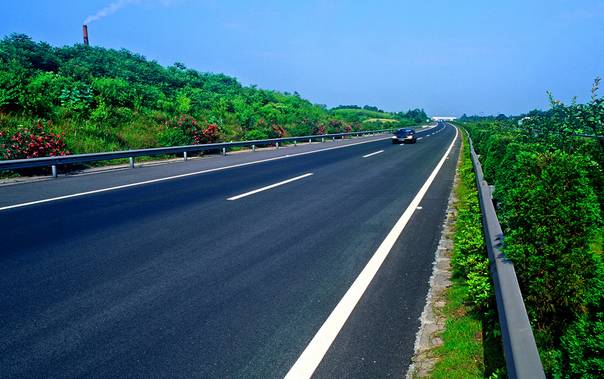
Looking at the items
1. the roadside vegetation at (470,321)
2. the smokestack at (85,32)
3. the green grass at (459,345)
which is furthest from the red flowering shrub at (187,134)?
the smokestack at (85,32)

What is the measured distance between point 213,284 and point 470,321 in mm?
2690

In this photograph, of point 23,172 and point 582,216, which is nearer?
point 582,216

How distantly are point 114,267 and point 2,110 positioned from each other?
1975 cm

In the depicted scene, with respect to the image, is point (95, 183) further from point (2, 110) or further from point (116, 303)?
point (2, 110)

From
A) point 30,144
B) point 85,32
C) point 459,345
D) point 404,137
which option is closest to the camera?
point 459,345

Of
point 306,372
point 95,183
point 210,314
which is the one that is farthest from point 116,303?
point 95,183

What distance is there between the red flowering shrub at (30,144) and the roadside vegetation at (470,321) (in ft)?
49.5

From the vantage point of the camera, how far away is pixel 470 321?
13.0 feet

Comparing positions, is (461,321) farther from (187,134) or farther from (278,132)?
(278,132)

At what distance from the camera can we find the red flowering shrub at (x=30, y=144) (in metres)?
14.8

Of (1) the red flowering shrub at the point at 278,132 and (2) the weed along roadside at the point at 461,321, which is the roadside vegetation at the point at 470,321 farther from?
(1) the red flowering shrub at the point at 278,132

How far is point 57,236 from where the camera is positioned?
6641 millimetres

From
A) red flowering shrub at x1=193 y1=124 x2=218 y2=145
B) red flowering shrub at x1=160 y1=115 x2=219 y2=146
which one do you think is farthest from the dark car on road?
red flowering shrub at x1=193 y1=124 x2=218 y2=145

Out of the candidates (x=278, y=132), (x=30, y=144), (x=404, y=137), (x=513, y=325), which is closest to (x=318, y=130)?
(x=278, y=132)
